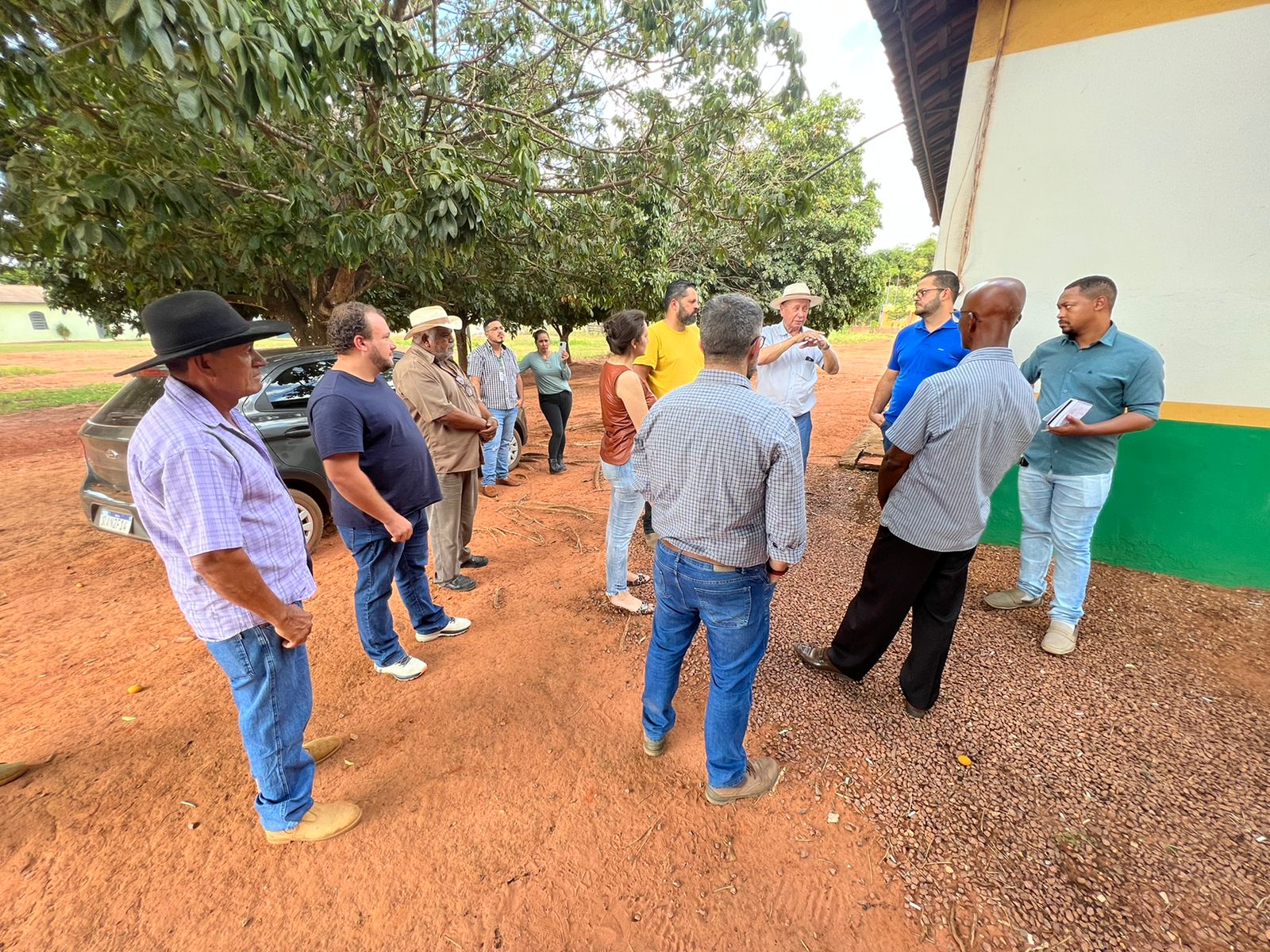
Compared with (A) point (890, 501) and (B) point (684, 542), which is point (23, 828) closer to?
(B) point (684, 542)

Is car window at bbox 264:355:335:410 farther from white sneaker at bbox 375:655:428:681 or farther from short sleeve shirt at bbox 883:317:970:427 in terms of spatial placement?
short sleeve shirt at bbox 883:317:970:427

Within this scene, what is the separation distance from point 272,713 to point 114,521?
3197 millimetres

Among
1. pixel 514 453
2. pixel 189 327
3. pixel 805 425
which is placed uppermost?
pixel 189 327

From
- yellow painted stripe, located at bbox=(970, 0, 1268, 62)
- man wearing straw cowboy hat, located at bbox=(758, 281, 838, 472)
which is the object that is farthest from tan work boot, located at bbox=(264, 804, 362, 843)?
yellow painted stripe, located at bbox=(970, 0, 1268, 62)

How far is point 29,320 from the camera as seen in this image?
38.4m

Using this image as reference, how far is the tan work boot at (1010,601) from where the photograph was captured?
11.0 feet

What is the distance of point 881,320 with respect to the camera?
41.6 m

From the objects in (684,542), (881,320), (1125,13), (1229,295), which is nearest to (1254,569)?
(1229,295)

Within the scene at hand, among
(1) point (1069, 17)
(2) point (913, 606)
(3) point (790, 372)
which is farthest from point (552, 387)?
(1) point (1069, 17)

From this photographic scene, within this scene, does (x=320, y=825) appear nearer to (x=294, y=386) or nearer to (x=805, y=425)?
(x=294, y=386)

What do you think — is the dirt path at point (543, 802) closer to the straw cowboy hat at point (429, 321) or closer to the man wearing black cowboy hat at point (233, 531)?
the man wearing black cowboy hat at point (233, 531)

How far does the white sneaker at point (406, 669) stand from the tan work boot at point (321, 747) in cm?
47

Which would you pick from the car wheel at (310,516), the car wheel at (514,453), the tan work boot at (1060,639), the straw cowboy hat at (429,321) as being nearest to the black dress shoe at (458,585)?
the car wheel at (310,516)

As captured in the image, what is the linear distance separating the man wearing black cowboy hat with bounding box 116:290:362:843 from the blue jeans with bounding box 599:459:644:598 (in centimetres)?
171
